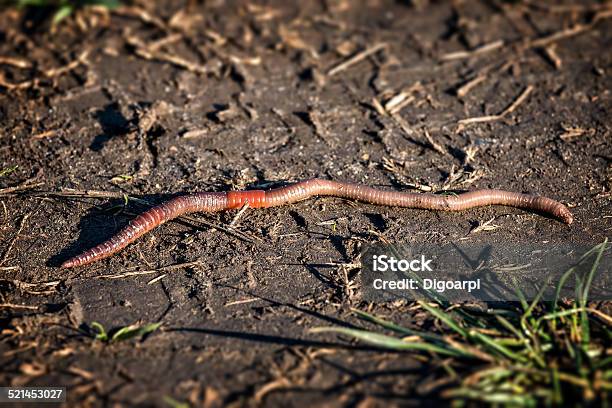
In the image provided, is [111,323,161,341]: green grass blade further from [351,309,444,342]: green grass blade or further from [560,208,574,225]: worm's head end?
[560,208,574,225]: worm's head end

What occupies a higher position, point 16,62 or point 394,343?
point 16,62

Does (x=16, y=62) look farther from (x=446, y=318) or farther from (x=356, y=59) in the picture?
(x=446, y=318)

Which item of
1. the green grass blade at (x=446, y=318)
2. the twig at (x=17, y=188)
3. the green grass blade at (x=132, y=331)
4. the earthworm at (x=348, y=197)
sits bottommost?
the green grass blade at (x=132, y=331)

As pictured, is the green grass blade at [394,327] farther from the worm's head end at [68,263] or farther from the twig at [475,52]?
the twig at [475,52]

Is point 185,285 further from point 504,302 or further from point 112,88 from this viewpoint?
point 112,88

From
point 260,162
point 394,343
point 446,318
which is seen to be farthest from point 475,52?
point 394,343

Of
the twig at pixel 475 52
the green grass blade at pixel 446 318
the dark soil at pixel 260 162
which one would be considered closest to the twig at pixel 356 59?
the dark soil at pixel 260 162

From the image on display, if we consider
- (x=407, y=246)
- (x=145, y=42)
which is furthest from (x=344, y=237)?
(x=145, y=42)
